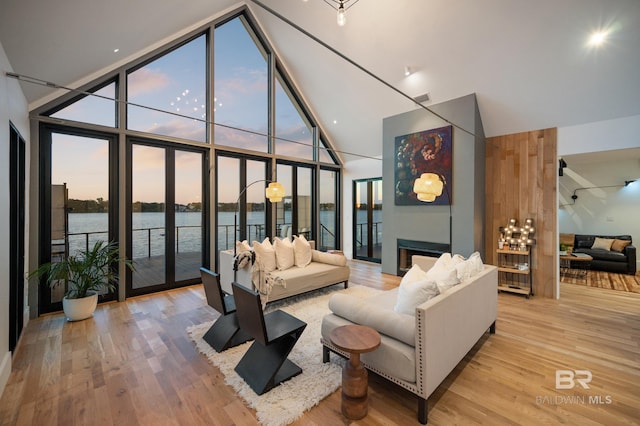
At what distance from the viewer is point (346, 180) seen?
7.82m

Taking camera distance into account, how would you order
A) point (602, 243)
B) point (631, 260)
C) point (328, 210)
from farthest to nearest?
point (328, 210)
point (602, 243)
point (631, 260)

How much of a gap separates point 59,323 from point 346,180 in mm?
6437

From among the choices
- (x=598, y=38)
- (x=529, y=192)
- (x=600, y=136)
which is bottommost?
(x=529, y=192)

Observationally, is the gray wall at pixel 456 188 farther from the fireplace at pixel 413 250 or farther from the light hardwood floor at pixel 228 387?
the light hardwood floor at pixel 228 387

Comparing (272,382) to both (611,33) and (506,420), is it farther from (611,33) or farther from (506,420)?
(611,33)

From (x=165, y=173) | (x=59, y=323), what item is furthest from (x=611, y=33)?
(x=59, y=323)

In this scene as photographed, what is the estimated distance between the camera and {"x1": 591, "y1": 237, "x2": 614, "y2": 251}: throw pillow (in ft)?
20.1

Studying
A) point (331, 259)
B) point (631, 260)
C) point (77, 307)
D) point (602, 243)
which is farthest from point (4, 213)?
point (602, 243)

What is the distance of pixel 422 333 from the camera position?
1816 mm

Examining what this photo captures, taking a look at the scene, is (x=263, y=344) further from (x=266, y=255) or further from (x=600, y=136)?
(x=600, y=136)

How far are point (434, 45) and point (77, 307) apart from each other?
A: 242 inches

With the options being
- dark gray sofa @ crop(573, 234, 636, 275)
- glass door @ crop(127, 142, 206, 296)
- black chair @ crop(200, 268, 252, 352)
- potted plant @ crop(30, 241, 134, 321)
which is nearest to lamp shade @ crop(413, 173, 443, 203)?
black chair @ crop(200, 268, 252, 352)

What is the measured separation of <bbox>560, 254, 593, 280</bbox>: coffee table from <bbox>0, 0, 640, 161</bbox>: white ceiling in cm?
295

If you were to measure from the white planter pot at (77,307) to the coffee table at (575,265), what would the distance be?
816 cm
